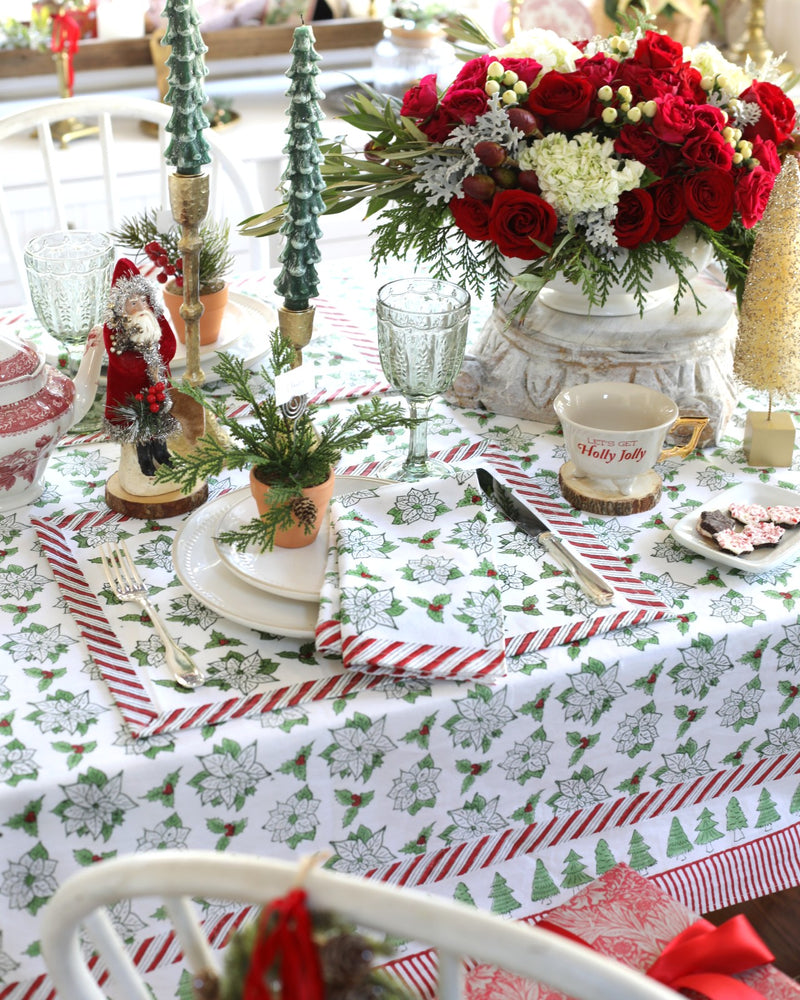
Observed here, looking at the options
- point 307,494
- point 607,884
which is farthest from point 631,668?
point 307,494

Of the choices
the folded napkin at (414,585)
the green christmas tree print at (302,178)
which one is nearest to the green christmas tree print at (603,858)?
the folded napkin at (414,585)

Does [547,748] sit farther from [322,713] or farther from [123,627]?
[123,627]

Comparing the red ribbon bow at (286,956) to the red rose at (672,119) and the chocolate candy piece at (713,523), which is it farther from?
the red rose at (672,119)

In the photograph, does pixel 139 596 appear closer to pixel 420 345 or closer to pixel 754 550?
pixel 420 345

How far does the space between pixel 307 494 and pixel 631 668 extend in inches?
12.1

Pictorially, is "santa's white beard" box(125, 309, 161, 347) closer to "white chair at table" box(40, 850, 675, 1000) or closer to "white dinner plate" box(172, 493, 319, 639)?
"white dinner plate" box(172, 493, 319, 639)

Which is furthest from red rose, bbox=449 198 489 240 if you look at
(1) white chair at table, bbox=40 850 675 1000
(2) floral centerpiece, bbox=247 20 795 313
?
(1) white chair at table, bbox=40 850 675 1000

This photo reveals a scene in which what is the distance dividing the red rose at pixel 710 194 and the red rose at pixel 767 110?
0.11m

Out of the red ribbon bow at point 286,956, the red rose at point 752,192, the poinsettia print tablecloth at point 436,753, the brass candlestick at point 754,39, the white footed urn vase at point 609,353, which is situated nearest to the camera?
the red ribbon bow at point 286,956

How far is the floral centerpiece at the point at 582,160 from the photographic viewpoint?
1085mm

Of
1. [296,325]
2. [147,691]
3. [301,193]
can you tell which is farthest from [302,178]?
[147,691]

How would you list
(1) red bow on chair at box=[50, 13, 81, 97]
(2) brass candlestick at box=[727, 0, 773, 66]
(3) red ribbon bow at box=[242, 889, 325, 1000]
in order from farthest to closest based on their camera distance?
1. (2) brass candlestick at box=[727, 0, 773, 66]
2. (1) red bow on chair at box=[50, 13, 81, 97]
3. (3) red ribbon bow at box=[242, 889, 325, 1000]

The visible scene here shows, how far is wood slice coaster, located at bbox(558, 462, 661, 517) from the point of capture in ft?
3.50

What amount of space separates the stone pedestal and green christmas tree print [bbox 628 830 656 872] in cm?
45
